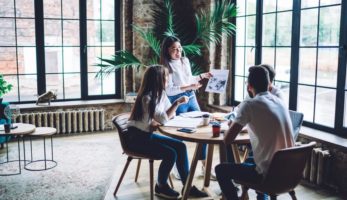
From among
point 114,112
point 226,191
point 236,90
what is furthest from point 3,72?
point 226,191

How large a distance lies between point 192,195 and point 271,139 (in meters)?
1.37

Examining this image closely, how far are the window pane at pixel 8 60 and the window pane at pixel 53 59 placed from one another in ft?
1.67

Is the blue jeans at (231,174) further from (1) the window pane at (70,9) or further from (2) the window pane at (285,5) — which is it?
(1) the window pane at (70,9)

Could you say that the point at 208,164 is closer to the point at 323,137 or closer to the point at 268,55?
the point at 323,137

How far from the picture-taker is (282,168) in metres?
2.71

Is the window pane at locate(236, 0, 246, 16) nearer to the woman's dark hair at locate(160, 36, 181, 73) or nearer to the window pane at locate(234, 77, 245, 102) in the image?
the window pane at locate(234, 77, 245, 102)

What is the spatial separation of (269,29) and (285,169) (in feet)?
9.92

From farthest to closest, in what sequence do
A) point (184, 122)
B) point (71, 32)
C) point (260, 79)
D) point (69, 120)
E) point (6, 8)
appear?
point (71, 32), point (69, 120), point (6, 8), point (184, 122), point (260, 79)

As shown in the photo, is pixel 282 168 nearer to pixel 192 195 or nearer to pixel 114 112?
pixel 192 195

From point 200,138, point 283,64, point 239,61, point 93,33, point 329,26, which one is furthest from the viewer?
point 93,33

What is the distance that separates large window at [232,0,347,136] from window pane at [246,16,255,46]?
0.11 meters

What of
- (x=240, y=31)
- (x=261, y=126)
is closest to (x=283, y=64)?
(x=240, y=31)

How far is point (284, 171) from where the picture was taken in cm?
273

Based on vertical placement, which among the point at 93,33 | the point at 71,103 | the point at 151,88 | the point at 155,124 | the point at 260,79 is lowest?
the point at 71,103
